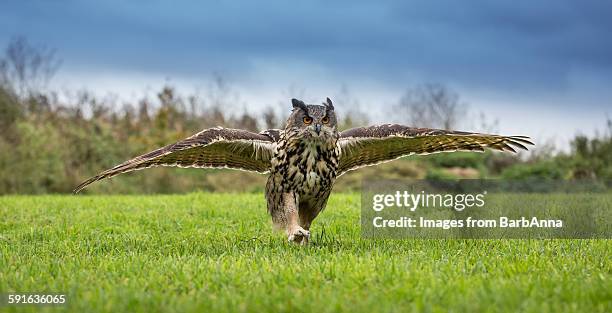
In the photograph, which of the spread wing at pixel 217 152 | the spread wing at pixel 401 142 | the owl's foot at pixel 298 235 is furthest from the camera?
the spread wing at pixel 401 142

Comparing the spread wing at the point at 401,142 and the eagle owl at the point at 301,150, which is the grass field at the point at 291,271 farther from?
the spread wing at the point at 401,142

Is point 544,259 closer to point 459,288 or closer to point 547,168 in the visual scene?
point 459,288

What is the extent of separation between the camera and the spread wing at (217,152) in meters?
7.76

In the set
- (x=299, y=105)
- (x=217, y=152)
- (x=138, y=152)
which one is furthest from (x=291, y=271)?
(x=138, y=152)

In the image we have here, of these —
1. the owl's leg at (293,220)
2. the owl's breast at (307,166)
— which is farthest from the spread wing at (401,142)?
the owl's leg at (293,220)

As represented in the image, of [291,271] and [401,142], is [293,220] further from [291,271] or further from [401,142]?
[291,271]

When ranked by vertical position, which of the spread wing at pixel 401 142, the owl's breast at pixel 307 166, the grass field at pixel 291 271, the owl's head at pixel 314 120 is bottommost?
the grass field at pixel 291 271

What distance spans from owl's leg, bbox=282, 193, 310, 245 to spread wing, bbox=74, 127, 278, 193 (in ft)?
2.29

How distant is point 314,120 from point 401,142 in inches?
59.5

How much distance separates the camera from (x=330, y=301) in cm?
504

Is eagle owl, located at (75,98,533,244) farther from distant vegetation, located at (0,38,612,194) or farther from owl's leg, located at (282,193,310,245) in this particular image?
distant vegetation, located at (0,38,612,194)

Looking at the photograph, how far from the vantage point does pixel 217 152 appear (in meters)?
8.75

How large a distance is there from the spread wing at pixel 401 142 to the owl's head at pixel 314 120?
74cm

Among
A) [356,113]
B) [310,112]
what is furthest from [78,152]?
[310,112]
